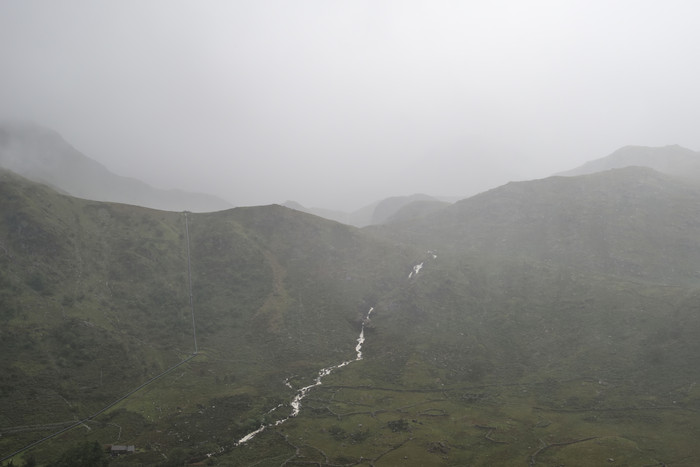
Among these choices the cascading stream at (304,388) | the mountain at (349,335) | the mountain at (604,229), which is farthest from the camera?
the mountain at (604,229)

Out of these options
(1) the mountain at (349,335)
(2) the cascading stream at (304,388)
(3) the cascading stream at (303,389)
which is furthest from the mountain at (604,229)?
(3) the cascading stream at (303,389)

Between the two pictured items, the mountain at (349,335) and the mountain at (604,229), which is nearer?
the mountain at (349,335)

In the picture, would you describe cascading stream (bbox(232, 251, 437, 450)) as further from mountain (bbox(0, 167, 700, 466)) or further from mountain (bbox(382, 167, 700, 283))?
mountain (bbox(382, 167, 700, 283))

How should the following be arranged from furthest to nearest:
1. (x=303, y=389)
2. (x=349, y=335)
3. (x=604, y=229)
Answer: (x=604, y=229), (x=349, y=335), (x=303, y=389)

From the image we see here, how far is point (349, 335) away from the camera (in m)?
125

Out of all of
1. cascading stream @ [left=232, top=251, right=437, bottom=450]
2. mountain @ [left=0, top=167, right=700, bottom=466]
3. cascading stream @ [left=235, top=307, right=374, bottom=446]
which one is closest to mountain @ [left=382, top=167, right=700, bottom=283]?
mountain @ [left=0, top=167, right=700, bottom=466]

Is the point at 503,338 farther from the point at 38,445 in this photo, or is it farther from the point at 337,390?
the point at 38,445

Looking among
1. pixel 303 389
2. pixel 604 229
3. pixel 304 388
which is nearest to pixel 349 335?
pixel 304 388

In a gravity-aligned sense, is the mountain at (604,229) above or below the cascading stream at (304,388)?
above

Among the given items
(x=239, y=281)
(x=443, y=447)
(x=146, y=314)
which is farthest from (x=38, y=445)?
(x=239, y=281)

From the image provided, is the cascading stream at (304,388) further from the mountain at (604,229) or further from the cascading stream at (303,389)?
the mountain at (604,229)

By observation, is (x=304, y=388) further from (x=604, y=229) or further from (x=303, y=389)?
(x=604, y=229)

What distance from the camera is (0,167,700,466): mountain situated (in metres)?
68.9

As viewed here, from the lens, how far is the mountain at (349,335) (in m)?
68.9
